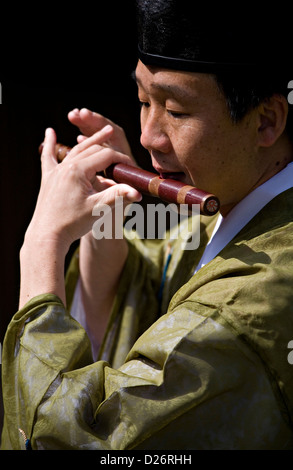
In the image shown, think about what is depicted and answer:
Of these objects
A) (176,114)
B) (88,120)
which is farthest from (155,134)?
(88,120)

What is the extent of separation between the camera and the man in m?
1.39

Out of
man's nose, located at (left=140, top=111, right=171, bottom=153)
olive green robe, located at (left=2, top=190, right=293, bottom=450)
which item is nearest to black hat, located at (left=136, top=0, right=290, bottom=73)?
man's nose, located at (left=140, top=111, right=171, bottom=153)

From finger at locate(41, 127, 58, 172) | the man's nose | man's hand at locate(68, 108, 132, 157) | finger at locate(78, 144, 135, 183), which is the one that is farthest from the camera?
man's hand at locate(68, 108, 132, 157)

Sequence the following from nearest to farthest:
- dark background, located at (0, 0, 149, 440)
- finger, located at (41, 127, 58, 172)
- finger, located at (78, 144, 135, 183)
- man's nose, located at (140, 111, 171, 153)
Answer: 1. man's nose, located at (140, 111, 171, 153)
2. finger, located at (78, 144, 135, 183)
3. finger, located at (41, 127, 58, 172)
4. dark background, located at (0, 0, 149, 440)

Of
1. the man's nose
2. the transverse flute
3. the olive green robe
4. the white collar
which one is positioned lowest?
the olive green robe

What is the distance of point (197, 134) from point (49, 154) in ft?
1.81

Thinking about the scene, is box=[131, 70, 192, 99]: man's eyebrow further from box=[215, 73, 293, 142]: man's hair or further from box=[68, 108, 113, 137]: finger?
box=[68, 108, 113, 137]: finger

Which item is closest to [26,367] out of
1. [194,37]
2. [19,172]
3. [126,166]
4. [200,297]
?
[200,297]

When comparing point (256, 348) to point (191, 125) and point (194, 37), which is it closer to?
point (191, 125)

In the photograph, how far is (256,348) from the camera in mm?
1389

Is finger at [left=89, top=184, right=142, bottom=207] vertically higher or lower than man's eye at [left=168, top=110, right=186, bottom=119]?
lower

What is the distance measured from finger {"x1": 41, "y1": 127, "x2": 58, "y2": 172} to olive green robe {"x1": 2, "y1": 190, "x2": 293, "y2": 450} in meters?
0.55

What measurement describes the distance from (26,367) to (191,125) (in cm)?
66

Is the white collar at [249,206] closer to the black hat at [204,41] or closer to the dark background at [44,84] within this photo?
the black hat at [204,41]
